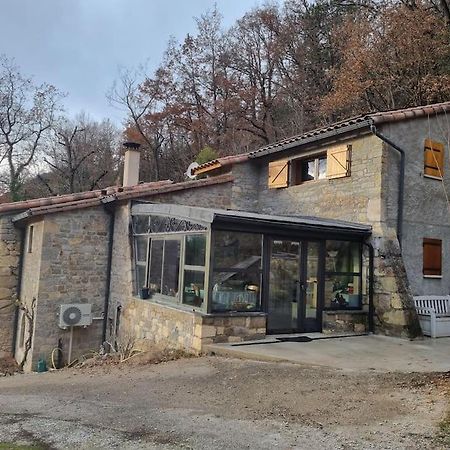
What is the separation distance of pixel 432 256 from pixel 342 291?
2753mm

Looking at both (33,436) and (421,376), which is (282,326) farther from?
(33,436)

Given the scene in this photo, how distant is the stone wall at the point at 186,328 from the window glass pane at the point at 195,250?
0.95 metres

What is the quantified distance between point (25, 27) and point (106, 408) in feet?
42.4

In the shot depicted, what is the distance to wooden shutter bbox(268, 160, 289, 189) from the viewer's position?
1322 centimetres

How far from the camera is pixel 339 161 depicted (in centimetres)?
1134

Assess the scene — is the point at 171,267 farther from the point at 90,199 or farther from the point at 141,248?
the point at 90,199

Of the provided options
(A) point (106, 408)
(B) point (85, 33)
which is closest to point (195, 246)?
(A) point (106, 408)

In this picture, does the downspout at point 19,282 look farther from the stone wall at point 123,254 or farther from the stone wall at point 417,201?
the stone wall at point 417,201

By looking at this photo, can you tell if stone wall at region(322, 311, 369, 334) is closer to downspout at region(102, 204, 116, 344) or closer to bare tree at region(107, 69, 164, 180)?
downspout at region(102, 204, 116, 344)

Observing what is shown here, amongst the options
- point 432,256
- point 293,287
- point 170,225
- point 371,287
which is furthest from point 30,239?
point 432,256

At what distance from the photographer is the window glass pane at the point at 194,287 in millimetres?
8531

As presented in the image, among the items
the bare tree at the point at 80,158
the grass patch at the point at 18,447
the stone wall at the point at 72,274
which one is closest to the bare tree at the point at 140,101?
the bare tree at the point at 80,158

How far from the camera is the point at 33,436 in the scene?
Answer: 4.18m

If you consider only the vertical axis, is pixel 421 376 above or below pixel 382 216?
below
